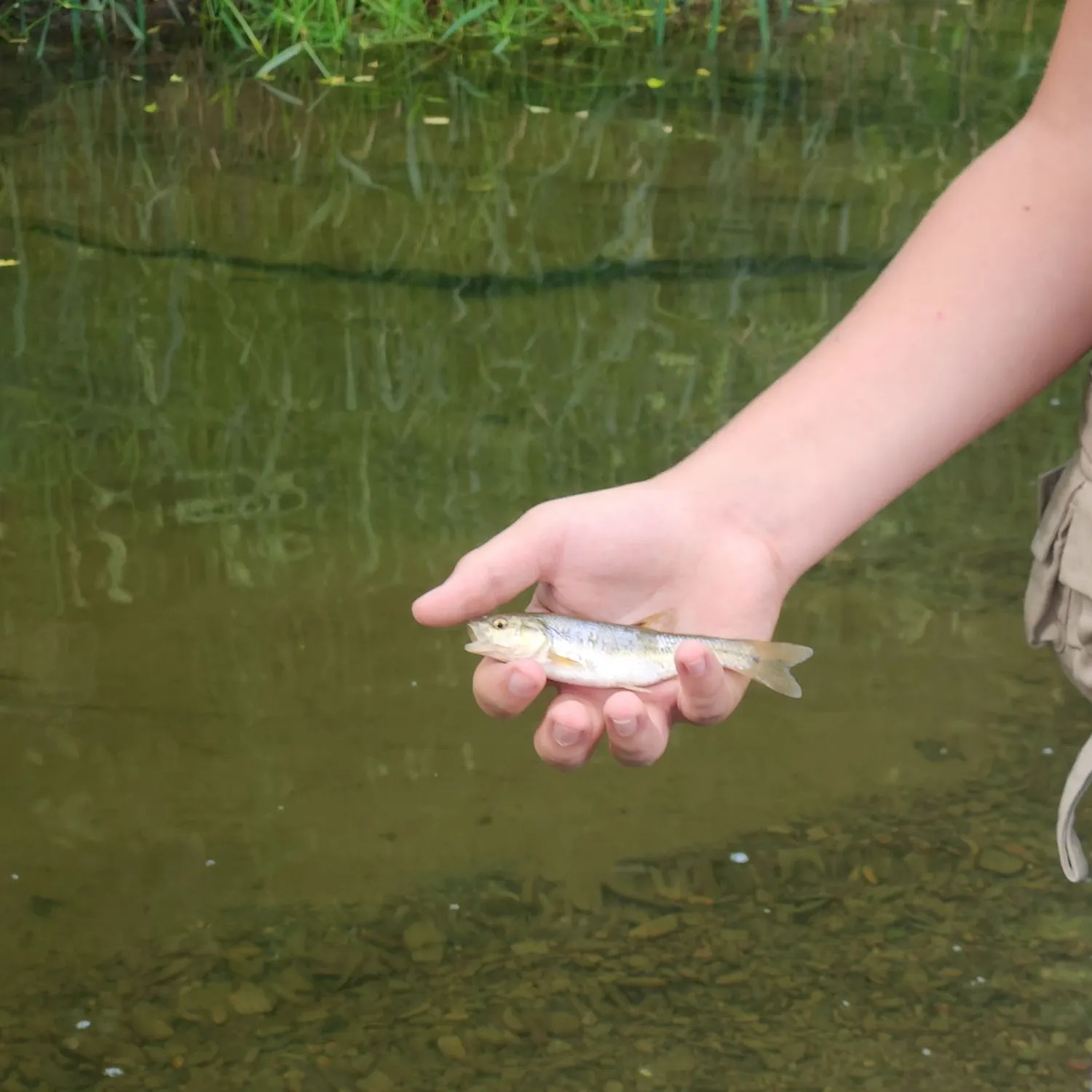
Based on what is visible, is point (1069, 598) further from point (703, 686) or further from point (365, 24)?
point (365, 24)

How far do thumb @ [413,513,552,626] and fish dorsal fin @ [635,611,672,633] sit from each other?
10cm

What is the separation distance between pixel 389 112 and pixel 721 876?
3273 mm

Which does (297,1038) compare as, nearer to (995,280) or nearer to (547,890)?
(547,890)

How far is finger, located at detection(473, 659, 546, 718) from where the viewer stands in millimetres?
1008

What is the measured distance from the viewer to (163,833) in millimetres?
2088

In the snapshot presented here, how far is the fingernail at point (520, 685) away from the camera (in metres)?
1.01

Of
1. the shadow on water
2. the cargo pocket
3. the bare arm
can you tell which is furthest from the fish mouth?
the shadow on water

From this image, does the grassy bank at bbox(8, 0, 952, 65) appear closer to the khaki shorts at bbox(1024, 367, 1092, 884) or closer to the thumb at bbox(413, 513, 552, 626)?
the thumb at bbox(413, 513, 552, 626)

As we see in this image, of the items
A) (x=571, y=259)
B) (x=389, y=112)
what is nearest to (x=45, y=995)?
(x=571, y=259)

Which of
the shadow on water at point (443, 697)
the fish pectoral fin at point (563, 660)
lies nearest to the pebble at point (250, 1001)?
the shadow on water at point (443, 697)

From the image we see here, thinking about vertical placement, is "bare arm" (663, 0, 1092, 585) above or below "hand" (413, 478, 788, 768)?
above

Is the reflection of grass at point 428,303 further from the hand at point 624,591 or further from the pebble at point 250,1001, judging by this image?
the hand at point 624,591

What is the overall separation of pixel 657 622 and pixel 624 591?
3cm

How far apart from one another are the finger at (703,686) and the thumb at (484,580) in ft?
0.41
